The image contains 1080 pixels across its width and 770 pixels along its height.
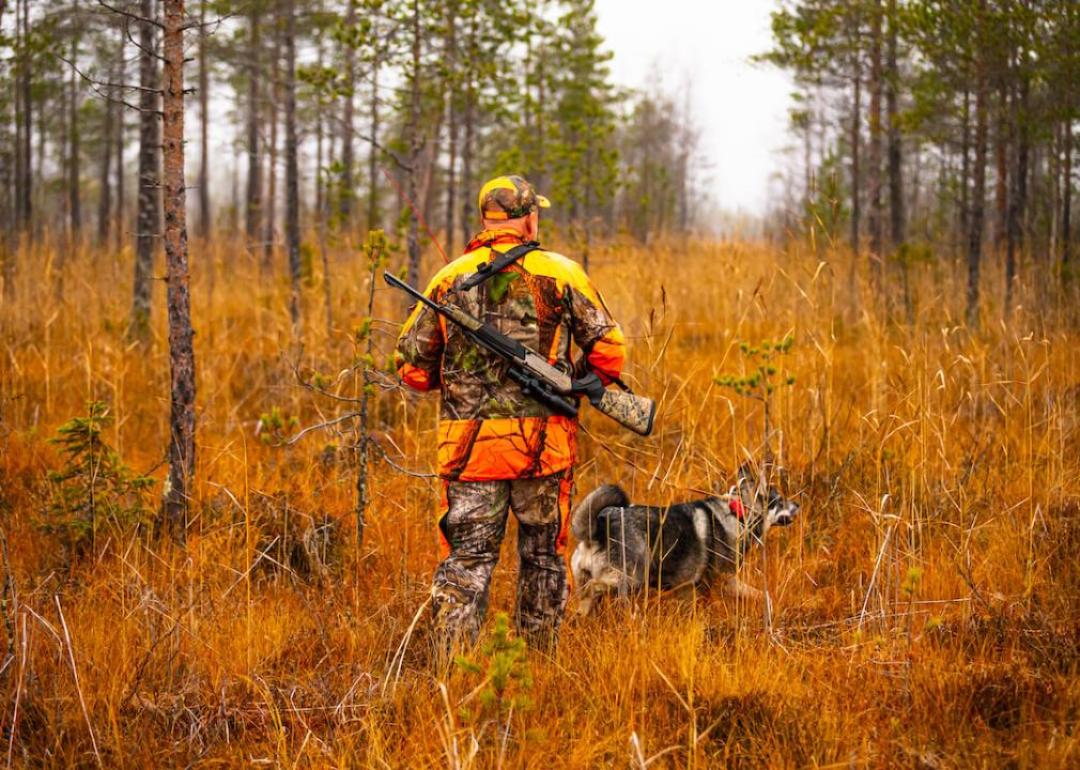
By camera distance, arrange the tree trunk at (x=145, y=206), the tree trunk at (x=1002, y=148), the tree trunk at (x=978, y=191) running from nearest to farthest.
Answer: the tree trunk at (x=145, y=206) < the tree trunk at (x=978, y=191) < the tree trunk at (x=1002, y=148)

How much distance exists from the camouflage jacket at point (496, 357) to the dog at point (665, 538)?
0.64 metres

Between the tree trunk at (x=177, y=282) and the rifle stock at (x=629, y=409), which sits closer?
the rifle stock at (x=629, y=409)

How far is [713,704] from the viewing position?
275 cm

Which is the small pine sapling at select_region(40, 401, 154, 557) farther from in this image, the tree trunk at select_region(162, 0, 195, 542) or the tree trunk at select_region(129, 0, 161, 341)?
the tree trunk at select_region(129, 0, 161, 341)

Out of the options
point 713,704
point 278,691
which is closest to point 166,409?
point 278,691

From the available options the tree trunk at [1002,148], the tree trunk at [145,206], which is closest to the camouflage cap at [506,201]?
the tree trunk at [145,206]

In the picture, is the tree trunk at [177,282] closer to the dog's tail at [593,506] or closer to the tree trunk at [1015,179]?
the dog's tail at [593,506]

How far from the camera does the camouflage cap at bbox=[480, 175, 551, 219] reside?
321 centimetres

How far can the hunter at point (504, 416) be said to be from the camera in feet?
10.2

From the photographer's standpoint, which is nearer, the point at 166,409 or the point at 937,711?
the point at 937,711

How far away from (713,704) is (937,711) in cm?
69

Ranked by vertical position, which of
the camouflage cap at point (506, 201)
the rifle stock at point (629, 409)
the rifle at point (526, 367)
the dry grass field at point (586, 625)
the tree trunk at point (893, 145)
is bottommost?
the dry grass field at point (586, 625)

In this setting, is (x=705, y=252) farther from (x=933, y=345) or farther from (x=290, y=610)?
(x=290, y=610)

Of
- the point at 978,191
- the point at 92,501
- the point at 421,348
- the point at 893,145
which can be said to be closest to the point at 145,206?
the point at 92,501
